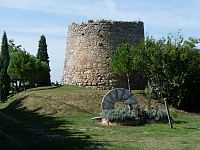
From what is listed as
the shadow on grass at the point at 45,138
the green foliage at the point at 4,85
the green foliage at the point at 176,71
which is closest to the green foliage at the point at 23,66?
the green foliage at the point at 4,85

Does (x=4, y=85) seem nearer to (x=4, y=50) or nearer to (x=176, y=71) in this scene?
(x=4, y=50)

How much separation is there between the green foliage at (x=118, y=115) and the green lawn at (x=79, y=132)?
0.84m

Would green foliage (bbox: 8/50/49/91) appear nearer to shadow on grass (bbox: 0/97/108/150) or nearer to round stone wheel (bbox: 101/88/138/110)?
shadow on grass (bbox: 0/97/108/150)

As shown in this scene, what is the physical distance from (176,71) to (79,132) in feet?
42.8

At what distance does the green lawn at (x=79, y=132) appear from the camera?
14.5 m

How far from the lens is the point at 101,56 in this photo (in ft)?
116

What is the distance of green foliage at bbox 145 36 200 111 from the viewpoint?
30.0m

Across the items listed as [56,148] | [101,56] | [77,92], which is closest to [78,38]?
[101,56]

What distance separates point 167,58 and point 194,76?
6.99 feet

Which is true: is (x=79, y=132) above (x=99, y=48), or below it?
below

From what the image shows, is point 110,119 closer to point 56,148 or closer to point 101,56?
point 56,148

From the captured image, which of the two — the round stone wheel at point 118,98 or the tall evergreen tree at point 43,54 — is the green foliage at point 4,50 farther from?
the round stone wheel at point 118,98

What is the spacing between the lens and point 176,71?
3009 cm

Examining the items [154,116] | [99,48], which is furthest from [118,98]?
[99,48]
